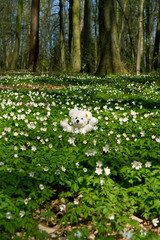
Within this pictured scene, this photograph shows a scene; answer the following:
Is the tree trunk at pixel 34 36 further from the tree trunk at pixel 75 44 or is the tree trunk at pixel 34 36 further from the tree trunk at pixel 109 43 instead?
the tree trunk at pixel 109 43

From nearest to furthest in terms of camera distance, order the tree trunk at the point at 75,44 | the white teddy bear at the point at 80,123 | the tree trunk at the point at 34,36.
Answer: the white teddy bear at the point at 80,123 < the tree trunk at the point at 34,36 < the tree trunk at the point at 75,44

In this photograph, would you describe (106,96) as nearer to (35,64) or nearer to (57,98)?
(57,98)

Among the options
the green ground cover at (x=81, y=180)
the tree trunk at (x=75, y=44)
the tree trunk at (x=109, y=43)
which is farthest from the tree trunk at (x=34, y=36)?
the green ground cover at (x=81, y=180)

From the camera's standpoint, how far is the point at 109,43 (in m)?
12.4

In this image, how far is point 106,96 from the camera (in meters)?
7.34

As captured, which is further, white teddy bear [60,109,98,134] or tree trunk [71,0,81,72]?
tree trunk [71,0,81,72]

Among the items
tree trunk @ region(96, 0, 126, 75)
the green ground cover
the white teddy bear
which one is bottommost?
the green ground cover

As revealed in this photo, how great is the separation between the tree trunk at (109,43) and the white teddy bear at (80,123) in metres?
8.71

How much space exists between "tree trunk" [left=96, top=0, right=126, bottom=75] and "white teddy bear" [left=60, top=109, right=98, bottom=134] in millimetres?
8706

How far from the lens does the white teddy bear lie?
430 centimetres

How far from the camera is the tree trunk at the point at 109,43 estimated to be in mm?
12398

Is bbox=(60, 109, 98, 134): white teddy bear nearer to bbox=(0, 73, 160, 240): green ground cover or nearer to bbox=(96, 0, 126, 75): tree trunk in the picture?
bbox=(0, 73, 160, 240): green ground cover

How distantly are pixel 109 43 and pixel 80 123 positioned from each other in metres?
9.32

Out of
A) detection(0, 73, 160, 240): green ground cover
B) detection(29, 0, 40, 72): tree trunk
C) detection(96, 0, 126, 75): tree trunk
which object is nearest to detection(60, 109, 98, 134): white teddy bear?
detection(0, 73, 160, 240): green ground cover
